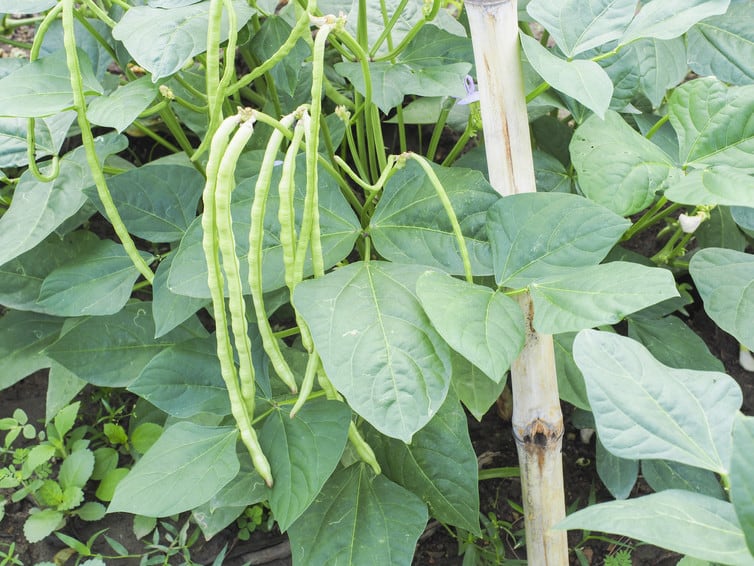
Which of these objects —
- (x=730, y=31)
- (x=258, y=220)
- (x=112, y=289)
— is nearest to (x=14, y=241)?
(x=112, y=289)

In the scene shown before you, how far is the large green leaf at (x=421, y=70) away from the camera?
103cm

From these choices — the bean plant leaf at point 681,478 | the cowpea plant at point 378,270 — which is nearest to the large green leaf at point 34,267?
the cowpea plant at point 378,270

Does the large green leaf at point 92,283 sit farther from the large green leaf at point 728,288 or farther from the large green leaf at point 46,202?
the large green leaf at point 728,288

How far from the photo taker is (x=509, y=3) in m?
0.85

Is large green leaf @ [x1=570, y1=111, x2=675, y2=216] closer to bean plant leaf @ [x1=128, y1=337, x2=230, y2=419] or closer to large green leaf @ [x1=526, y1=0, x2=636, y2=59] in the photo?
large green leaf @ [x1=526, y1=0, x2=636, y2=59]

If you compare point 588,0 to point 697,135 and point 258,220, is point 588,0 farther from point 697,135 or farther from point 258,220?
point 258,220

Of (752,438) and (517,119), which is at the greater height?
(517,119)

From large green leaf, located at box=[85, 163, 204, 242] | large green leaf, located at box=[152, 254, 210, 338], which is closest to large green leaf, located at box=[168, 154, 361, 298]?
large green leaf, located at box=[152, 254, 210, 338]

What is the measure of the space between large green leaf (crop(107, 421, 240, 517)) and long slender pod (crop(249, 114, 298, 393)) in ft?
0.38

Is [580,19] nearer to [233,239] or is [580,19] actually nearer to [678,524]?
[233,239]

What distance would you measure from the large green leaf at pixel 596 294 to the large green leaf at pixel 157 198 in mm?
573

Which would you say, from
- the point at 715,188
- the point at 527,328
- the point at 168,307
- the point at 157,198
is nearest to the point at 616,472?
the point at 527,328

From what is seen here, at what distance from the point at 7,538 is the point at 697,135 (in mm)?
1313

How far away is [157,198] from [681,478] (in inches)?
37.5
